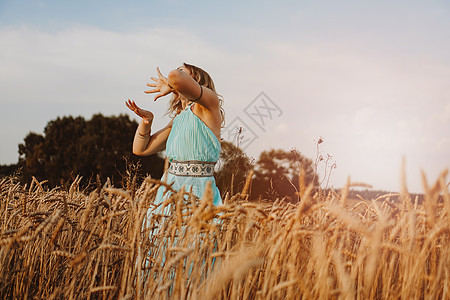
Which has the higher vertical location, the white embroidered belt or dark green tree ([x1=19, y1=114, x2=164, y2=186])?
dark green tree ([x1=19, y1=114, x2=164, y2=186])

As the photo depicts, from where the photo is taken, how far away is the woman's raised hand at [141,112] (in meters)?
3.63

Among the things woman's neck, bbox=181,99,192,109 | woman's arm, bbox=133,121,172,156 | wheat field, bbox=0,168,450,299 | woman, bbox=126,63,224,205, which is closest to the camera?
wheat field, bbox=0,168,450,299

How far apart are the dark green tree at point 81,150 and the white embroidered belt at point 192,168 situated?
35.7 feet

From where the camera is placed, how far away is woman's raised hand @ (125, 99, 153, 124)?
3.63 meters

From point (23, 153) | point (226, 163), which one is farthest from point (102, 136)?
point (226, 163)

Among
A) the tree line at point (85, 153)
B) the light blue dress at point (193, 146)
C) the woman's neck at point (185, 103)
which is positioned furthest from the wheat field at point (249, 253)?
the tree line at point (85, 153)

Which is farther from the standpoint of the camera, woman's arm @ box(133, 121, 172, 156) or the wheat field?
woman's arm @ box(133, 121, 172, 156)

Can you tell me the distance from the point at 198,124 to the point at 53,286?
1654 mm

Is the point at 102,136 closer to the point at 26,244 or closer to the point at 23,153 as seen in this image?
the point at 23,153

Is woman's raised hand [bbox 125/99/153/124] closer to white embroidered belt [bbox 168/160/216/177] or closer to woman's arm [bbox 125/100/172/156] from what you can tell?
woman's arm [bbox 125/100/172/156]

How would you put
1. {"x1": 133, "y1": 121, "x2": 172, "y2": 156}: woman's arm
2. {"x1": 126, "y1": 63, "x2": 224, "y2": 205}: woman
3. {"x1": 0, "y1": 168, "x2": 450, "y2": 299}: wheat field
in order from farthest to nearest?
{"x1": 133, "y1": 121, "x2": 172, "y2": 156}: woman's arm
{"x1": 126, "y1": 63, "x2": 224, "y2": 205}: woman
{"x1": 0, "y1": 168, "x2": 450, "y2": 299}: wheat field

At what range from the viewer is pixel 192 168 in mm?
3295

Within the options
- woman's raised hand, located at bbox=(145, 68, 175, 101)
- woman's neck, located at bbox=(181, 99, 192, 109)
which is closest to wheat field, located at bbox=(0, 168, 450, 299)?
woman's raised hand, located at bbox=(145, 68, 175, 101)

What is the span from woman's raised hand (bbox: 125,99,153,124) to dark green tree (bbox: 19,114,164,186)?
1045 cm
